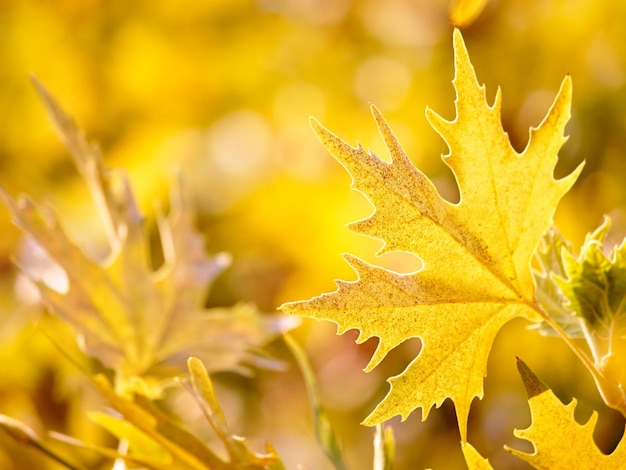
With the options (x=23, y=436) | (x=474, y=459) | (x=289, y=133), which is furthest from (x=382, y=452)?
(x=289, y=133)

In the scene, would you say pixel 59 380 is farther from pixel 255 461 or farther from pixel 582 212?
pixel 255 461

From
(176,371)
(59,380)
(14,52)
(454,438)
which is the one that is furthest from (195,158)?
(176,371)

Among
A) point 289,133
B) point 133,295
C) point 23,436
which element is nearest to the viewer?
point 23,436

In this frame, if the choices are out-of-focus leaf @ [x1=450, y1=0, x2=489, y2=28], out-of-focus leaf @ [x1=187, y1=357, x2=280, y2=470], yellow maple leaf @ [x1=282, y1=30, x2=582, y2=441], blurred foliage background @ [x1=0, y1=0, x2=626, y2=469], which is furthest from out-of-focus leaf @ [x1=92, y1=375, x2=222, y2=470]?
blurred foliage background @ [x1=0, y1=0, x2=626, y2=469]

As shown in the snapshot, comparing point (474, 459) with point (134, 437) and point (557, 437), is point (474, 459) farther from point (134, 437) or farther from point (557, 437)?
point (134, 437)

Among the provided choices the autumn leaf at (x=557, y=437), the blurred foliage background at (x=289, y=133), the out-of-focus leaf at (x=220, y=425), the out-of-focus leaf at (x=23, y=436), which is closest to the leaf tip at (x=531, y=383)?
the autumn leaf at (x=557, y=437)

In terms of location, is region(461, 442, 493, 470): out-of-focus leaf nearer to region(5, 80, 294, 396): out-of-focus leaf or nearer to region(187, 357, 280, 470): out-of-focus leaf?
region(187, 357, 280, 470): out-of-focus leaf
